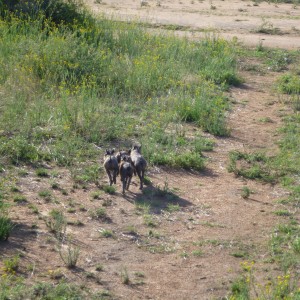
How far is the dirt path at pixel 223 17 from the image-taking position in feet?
74.6

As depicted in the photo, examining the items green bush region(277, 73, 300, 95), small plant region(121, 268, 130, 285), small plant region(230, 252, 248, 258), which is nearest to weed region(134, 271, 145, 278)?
small plant region(121, 268, 130, 285)

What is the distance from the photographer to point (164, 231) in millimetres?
9445

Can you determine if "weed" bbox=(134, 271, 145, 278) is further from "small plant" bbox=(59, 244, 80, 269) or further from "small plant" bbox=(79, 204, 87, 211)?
"small plant" bbox=(79, 204, 87, 211)

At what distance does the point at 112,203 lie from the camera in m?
10.2

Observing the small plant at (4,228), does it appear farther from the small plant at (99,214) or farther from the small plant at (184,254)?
the small plant at (184,254)

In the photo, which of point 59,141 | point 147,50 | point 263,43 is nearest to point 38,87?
point 59,141

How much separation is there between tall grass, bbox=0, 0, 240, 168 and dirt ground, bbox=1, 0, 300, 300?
2.24ft

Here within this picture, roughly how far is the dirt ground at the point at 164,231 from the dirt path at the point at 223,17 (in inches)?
383

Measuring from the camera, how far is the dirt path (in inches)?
895

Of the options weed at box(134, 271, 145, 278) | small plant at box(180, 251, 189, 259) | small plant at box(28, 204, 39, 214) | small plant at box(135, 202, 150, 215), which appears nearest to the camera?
weed at box(134, 271, 145, 278)

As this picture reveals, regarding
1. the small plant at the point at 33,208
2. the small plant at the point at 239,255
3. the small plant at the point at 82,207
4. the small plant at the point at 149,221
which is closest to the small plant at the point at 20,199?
the small plant at the point at 33,208

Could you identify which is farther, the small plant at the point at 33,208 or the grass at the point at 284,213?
the small plant at the point at 33,208

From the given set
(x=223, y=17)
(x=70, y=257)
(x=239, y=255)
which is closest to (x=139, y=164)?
(x=239, y=255)

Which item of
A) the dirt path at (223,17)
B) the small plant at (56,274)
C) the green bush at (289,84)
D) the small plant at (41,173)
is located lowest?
the small plant at (56,274)
